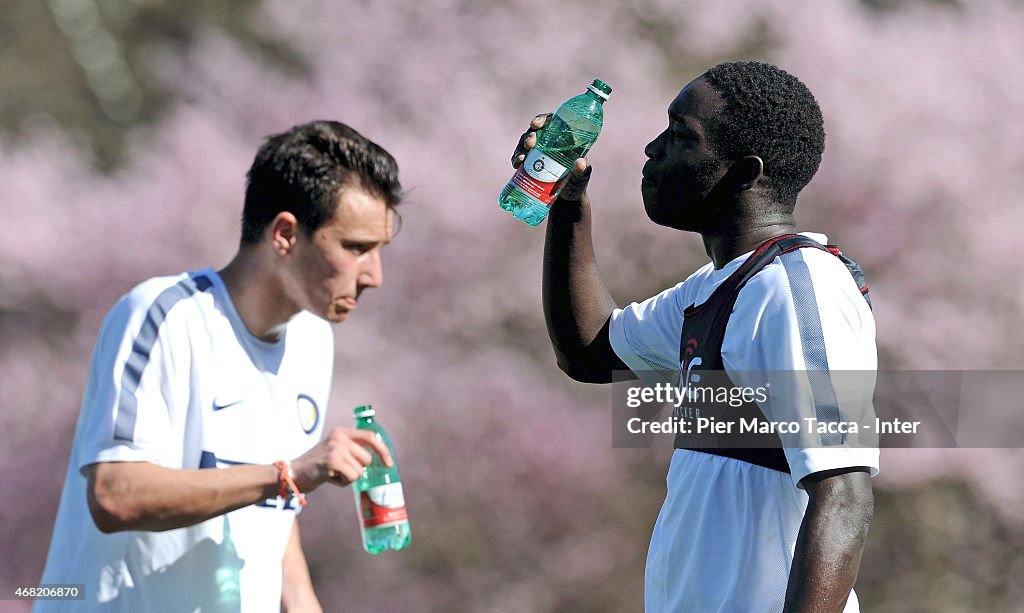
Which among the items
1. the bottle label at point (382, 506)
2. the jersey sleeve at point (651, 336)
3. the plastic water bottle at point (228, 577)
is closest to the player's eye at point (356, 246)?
the bottle label at point (382, 506)

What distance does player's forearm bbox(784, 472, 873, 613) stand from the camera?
2395 mm

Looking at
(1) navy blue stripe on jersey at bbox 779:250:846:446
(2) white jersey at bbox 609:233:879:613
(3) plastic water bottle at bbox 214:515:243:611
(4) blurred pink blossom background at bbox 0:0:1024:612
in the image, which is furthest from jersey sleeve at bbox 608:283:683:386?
(4) blurred pink blossom background at bbox 0:0:1024:612

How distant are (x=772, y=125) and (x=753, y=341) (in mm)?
588

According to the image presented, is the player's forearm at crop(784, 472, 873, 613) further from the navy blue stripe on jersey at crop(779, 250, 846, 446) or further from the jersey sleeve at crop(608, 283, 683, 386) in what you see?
the jersey sleeve at crop(608, 283, 683, 386)

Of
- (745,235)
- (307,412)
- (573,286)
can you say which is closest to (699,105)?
(745,235)

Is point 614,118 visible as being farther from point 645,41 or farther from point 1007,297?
point 1007,297

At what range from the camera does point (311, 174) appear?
255 cm

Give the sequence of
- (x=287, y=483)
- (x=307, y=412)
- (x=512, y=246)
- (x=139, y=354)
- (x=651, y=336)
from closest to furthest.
Answer: (x=287, y=483), (x=139, y=354), (x=307, y=412), (x=651, y=336), (x=512, y=246)

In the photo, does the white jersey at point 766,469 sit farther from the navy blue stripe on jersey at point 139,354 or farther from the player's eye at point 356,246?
the navy blue stripe on jersey at point 139,354

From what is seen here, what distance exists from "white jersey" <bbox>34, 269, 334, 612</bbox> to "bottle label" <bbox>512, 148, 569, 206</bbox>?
81 cm

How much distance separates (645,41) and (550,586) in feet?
8.82

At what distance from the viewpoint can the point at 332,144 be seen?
2.58m

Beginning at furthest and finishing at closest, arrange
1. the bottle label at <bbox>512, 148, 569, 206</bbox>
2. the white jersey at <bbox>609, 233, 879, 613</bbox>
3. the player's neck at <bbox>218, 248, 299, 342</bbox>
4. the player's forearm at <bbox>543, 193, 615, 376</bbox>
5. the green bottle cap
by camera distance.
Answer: the player's forearm at <bbox>543, 193, 615, 376</bbox>
the green bottle cap
the bottle label at <bbox>512, 148, 569, 206</bbox>
the player's neck at <bbox>218, 248, 299, 342</bbox>
the white jersey at <bbox>609, 233, 879, 613</bbox>

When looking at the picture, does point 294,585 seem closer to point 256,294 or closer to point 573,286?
point 256,294
